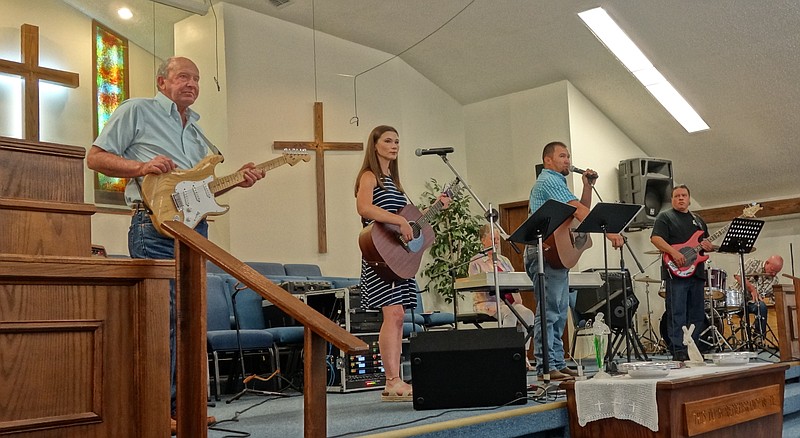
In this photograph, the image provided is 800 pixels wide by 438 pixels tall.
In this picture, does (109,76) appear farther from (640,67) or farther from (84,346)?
(84,346)

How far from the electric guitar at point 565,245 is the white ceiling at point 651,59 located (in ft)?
13.4

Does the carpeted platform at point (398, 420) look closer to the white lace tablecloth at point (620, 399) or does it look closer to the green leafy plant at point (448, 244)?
the white lace tablecloth at point (620, 399)

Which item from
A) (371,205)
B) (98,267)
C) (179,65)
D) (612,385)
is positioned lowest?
(612,385)

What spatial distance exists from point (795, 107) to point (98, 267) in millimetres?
8541

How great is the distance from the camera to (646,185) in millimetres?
9891

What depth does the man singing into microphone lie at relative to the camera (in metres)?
4.78

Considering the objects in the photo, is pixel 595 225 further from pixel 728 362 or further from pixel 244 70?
pixel 244 70

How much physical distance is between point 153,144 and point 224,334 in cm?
218

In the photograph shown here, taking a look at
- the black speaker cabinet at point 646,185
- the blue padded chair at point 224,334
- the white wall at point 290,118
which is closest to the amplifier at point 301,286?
the blue padded chair at point 224,334

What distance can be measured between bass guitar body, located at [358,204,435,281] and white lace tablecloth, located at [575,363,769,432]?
0.97 metres

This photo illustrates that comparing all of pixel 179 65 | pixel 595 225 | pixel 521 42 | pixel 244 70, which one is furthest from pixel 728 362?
pixel 244 70

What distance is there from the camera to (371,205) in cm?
394

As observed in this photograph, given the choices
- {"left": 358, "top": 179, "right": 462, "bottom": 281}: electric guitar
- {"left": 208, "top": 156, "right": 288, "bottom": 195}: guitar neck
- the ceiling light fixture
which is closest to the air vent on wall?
the ceiling light fixture

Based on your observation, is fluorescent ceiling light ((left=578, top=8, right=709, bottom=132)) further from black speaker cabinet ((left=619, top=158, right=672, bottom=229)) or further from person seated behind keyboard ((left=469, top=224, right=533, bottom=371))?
person seated behind keyboard ((left=469, top=224, right=533, bottom=371))
